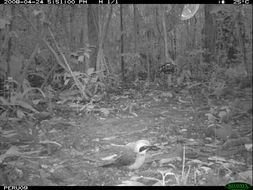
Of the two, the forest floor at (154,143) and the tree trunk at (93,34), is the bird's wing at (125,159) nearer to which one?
the forest floor at (154,143)

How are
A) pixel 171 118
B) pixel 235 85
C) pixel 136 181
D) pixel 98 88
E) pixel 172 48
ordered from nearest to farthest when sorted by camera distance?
pixel 136 181, pixel 235 85, pixel 171 118, pixel 98 88, pixel 172 48

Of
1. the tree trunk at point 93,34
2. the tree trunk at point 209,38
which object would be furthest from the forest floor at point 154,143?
the tree trunk at point 93,34

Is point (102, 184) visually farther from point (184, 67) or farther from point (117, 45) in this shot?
point (117, 45)

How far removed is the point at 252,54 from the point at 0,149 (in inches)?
106

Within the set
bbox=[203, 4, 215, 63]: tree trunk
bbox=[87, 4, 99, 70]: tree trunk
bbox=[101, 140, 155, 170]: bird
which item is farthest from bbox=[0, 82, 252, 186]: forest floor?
bbox=[87, 4, 99, 70]: tree trunk

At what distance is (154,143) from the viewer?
368 centimetres

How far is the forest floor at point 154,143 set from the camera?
9.30 ft

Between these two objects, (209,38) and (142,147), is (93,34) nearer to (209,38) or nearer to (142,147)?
(209,38)

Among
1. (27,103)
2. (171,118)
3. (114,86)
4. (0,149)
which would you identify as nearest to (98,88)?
(114,86)

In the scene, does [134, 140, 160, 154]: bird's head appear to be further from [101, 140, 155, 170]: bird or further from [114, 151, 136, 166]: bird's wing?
[114, 151, 136, 166]: bird's wing

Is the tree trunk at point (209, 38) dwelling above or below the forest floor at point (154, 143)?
above

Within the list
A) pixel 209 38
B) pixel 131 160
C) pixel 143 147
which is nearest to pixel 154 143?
pixel 143 147

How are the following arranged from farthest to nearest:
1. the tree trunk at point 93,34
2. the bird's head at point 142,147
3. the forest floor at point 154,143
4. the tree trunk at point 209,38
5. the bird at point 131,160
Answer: the tree trunk at point 93,34, the tree trunk at point 209,38, the bird's head at point 142,147, the bird at point 131,160, the forest floor at point 154,143

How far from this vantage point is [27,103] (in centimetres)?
523
